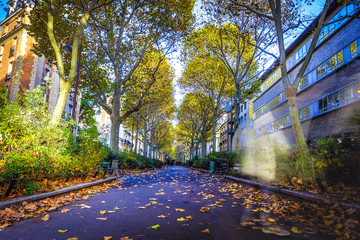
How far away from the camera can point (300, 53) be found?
22578mm

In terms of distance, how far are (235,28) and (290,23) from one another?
470cm

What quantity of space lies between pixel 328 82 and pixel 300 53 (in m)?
6.07

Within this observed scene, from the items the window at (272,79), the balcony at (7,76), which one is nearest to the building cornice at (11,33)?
the balcony at (7,76)

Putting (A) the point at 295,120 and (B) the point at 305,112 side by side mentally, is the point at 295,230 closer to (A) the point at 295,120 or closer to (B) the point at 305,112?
(A) the point at 295,120

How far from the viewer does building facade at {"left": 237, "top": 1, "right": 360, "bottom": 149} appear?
1498 centimetres

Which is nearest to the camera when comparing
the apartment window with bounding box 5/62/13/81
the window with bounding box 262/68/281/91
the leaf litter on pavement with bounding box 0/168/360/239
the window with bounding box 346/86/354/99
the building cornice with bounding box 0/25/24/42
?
the leaf litter on pavement with bounding box 0/168/360/239

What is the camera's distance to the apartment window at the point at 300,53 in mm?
21750

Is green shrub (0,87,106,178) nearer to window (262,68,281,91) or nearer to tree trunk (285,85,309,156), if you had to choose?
tree trunk (285,85,309,156)

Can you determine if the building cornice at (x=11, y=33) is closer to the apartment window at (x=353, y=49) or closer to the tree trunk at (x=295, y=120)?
the tree trunk at (x=295, y=120)

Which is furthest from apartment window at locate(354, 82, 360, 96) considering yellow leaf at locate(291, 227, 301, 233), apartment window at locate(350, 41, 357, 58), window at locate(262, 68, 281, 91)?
yellow leaf at locate(291, 227, 301, 233)

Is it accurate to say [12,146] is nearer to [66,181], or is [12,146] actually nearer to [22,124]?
[22,124]

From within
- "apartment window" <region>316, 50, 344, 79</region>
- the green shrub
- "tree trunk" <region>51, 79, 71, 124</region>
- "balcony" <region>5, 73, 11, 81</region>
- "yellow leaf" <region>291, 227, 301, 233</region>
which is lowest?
"yellow leaf" <region>291, 227, 301, 233</region>

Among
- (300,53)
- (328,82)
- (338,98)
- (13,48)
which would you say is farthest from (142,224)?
(13,48)

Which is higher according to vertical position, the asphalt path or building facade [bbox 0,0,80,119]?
building facade [bbox 0,0,80,119]
